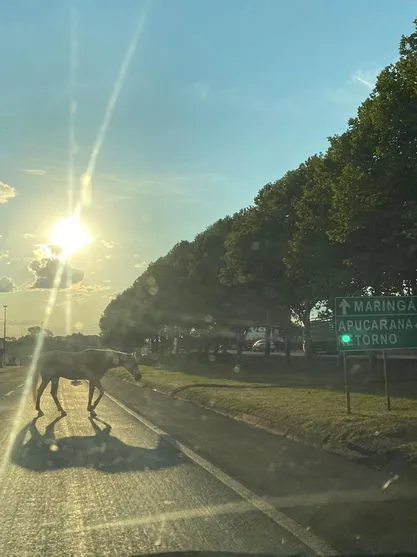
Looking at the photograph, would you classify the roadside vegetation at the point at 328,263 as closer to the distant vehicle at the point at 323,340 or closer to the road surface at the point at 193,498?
the road surface at the point at 193,498

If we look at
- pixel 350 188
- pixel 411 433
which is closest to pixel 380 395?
pixel 350 188

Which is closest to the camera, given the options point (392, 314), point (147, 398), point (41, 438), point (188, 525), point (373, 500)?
Answer: point (188, 525)

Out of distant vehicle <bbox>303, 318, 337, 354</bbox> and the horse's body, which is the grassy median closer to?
the horse's body

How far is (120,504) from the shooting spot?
724 cm

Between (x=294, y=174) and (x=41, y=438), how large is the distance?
2465 cm

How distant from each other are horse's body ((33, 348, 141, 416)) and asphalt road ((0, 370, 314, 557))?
15.0 feet

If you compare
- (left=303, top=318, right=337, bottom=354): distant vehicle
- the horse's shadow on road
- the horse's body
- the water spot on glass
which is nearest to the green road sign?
the horse's shadow on road

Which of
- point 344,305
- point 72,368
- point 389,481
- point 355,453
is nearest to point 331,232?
point 344,305

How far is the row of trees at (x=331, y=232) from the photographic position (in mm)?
16484

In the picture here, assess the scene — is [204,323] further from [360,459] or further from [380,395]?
[360,459]

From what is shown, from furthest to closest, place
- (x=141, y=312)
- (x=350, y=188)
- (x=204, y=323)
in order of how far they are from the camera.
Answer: (x=141, y=312), (x=204, y=323), (x=350, y=188)

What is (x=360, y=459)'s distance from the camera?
32.5 ft

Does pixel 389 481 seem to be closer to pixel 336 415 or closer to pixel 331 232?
pixel 336 415

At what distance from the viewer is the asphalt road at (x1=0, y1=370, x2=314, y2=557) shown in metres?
5.79
